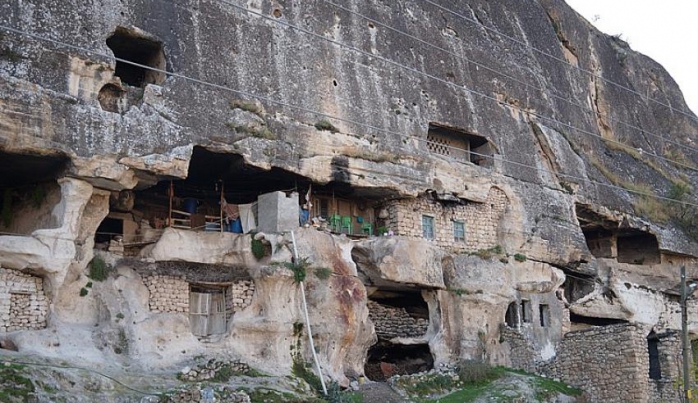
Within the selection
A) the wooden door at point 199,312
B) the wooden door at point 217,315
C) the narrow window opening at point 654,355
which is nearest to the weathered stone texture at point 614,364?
the narrow window opening at point 654,355

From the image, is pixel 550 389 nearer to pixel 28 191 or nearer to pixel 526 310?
pixel 526 310

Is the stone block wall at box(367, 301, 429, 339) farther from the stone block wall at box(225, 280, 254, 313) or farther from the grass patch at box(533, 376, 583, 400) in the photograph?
→ the stone block wall at box(225, 280, 254, 313)

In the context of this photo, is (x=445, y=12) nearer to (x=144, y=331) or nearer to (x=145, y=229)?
(x=145, y=229)

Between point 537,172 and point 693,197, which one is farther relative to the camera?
point 693,197

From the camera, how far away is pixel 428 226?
27.6m

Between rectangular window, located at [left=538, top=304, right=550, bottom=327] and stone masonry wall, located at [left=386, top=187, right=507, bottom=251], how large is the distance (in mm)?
2331

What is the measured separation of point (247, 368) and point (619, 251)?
19325mm

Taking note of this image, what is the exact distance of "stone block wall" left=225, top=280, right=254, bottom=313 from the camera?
23.2m

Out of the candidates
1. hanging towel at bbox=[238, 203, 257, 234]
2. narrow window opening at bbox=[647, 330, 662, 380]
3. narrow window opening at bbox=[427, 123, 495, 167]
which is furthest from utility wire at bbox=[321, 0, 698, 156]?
narrow window opening at bbox=[647, 330, 662, 380]

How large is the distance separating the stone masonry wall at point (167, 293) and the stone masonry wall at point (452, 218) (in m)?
6.56

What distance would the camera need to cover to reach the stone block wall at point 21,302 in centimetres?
2014

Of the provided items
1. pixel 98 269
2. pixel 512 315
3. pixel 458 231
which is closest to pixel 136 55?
pixel 98 269

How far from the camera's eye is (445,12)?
30.2 m

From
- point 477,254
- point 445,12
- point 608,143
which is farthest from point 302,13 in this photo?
point 608,143
